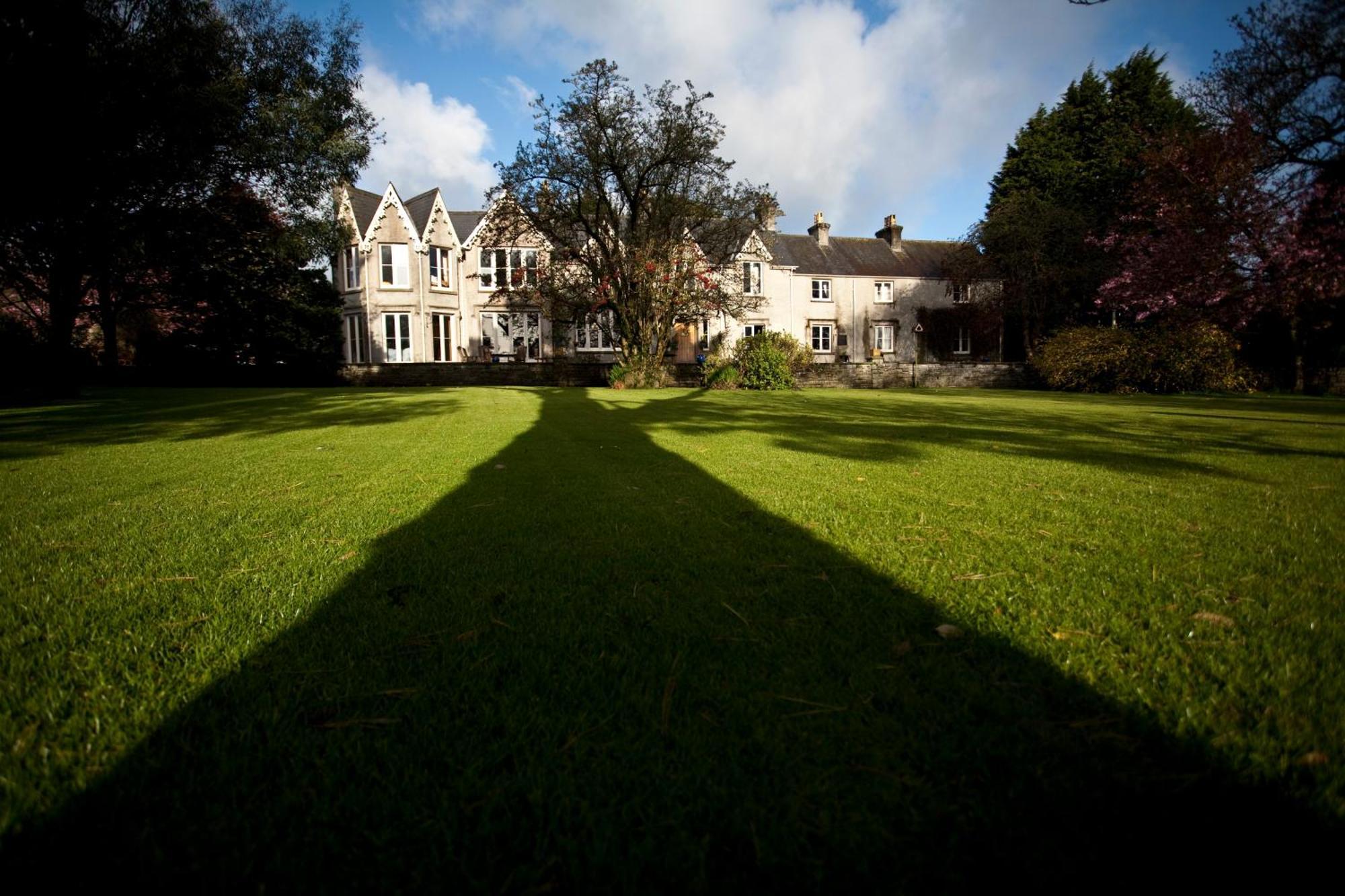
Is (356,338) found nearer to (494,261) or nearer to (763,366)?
(494,261)

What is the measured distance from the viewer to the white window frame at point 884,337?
39.0 meters

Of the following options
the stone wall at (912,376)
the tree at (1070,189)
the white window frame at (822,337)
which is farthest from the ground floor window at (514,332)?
the tree at (1070,189)

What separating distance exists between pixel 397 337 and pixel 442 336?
2.28m

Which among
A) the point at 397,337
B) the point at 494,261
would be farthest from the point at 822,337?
the point at 397,337

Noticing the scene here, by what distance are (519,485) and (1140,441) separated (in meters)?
7.27

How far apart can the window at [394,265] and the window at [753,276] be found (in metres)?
19.2

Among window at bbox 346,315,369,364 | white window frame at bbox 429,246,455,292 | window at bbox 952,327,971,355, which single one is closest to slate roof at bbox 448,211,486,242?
white window frame at bbox 429,246,455,292

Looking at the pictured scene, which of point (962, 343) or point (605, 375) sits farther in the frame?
point (962, 343)

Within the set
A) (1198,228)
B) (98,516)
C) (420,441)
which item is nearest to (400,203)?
(420,441)

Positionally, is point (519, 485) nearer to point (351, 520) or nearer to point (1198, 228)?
point (351, 520)

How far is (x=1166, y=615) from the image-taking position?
2.02 meters

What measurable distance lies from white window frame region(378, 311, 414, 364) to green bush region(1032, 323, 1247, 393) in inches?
1197

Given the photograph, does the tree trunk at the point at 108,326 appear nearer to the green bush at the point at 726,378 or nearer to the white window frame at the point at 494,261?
the white window frame at the point at 494,261

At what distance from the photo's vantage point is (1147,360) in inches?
783
